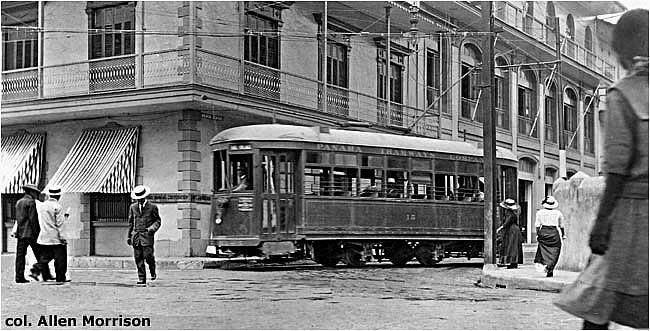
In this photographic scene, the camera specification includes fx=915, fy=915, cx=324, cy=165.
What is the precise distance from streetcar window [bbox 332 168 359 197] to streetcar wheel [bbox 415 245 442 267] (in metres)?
2.18

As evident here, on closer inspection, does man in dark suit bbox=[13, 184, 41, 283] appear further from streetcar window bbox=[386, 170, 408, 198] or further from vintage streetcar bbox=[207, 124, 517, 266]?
streetcar window bbox=[386, 170, 408, 198]

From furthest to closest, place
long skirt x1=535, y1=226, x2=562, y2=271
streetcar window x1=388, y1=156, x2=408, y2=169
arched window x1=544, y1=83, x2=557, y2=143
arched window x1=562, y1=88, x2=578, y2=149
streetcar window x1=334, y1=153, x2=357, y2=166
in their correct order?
arched window x1=562, y1=88, x2=578, y2=149, arched window x1=544, y1=83, x2=557, y2=143, streetcar window x1=388, y1=156, x2=408, y2=169, streetcar window x1=334, y1=153, x2=357, y2=166, long skirt x1=535, y1=226, x2=562, y2=271

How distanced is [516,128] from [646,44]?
86.8ft

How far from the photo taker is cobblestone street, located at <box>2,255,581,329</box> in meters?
8.13

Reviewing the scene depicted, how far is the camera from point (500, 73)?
29.4m

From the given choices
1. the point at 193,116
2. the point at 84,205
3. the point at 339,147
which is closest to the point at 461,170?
the point at 339,147

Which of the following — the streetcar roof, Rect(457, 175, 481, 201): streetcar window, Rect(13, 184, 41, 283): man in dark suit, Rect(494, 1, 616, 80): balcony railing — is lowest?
Rect(13, 184, 41, 283): man in dark suit

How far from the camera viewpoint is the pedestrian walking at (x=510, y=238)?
1611cm

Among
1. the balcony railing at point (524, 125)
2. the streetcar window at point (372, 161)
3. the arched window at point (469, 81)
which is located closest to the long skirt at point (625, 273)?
the streetcar window at point (372, 161)

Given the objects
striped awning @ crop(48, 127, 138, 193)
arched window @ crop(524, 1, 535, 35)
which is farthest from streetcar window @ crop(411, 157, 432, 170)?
arched window @ crop(524, 1, 535, 35)

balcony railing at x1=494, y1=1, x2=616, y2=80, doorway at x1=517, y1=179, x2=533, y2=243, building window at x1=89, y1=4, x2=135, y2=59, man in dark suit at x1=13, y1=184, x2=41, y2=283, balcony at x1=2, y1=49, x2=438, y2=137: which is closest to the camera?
Result: man in dark suit at x1=13, y1=184, x2=41, y2=283

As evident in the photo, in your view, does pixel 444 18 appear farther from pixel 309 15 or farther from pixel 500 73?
pixel 309 15

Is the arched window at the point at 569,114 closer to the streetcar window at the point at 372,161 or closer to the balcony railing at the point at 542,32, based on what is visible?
the balcony railing at the point at 542,32

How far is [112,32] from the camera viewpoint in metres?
19.9
